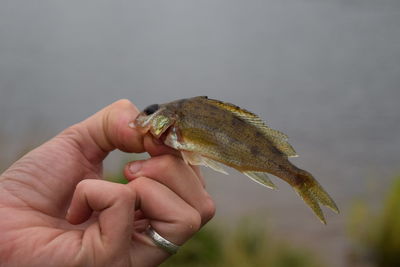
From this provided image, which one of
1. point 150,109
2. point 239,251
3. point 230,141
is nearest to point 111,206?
point 150,109

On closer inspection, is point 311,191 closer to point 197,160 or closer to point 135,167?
point 197,160

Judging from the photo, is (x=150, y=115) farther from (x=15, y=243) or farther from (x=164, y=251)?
(x=15, y=243)

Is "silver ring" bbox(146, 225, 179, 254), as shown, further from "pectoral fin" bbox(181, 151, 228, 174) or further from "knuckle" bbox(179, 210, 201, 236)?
"pectoral fin" bbox(181, 151, 228, 174)

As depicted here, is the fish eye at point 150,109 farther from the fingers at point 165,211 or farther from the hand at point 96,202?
the fingers at point 165,211

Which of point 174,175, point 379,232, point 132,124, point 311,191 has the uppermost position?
point 132,124

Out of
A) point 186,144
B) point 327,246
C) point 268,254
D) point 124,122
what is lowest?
point 327,246

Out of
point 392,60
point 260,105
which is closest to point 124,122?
point 260,105
